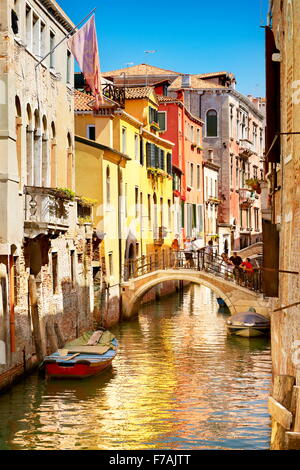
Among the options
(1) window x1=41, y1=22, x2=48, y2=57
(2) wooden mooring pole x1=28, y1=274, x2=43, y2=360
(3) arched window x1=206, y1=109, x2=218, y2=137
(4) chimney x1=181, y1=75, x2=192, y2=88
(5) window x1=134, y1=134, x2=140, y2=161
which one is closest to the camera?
(2) wooden mooring pole x1=28, y1=274, x2=43, y2=360

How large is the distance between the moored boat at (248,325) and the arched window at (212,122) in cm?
2584

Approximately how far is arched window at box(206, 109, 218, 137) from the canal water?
88.4 ft

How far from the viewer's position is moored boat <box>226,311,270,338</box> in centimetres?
2445

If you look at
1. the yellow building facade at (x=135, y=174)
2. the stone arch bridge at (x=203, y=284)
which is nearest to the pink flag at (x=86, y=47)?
the yellow building facade at (x=135, y=174)

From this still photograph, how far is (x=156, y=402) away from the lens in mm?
15898

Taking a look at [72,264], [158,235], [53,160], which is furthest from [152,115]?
[53,160]

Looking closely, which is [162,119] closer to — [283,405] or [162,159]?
[162,159]

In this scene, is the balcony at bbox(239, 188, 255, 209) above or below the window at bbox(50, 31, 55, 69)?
below

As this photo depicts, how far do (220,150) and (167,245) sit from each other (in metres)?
13.6

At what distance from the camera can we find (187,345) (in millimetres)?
23406

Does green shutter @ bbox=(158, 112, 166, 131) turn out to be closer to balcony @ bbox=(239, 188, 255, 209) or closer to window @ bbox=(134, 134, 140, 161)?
window @ bbox=(134, 134, 140, 161)

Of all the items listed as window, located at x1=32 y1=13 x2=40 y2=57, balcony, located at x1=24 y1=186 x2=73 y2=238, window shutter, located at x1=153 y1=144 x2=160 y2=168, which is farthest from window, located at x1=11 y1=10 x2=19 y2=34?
window shutter, located at x1=153 y1=144 x2=160 y2=168

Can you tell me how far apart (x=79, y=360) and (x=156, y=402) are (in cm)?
211

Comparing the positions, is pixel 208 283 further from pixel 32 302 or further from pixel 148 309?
pixel 32 302
